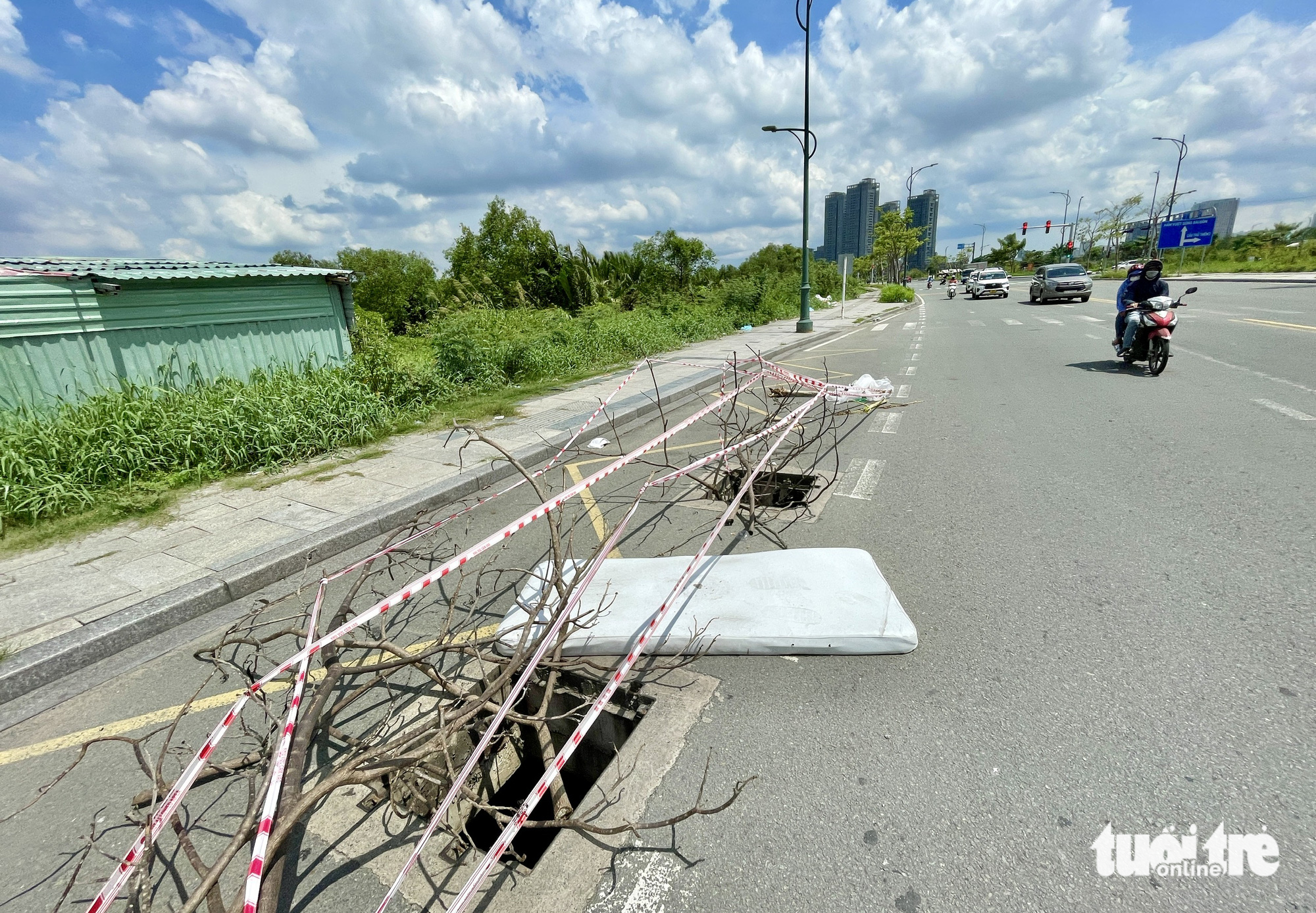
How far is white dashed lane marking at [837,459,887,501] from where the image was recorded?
5.22 metres

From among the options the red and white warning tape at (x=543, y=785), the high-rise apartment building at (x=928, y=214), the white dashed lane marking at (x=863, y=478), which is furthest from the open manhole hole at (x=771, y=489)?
the high-rise apartment building at (x=928, y=214)

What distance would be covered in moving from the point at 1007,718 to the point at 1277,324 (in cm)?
1802

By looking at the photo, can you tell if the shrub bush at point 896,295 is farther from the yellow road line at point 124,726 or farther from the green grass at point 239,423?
the yellow road line at point 124,726

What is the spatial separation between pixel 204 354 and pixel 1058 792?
10127 millimetres

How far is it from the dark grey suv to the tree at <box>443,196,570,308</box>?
21.5m

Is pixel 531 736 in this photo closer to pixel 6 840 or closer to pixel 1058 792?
pixel 6 840

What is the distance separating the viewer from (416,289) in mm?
60875

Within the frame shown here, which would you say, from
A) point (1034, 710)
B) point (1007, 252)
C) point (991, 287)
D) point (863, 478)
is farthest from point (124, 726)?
point (1007, 252)

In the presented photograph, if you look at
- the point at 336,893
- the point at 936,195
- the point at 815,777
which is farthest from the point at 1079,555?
the point at 936,195

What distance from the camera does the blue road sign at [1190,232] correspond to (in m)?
45.5

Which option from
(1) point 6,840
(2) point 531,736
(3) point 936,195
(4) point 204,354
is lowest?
(2) point 531,736

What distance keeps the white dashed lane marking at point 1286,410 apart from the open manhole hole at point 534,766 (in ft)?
27.1

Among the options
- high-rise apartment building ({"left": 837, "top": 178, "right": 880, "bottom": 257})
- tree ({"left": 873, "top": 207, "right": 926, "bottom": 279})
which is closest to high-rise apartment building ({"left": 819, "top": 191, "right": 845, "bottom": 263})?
high-rise apartment building ({"left": 837, "top": 178, "right": 880, "bottom": 257})

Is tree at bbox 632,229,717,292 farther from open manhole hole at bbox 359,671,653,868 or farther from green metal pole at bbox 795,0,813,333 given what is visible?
open manhole hole at bbox 359,671,653,868
